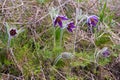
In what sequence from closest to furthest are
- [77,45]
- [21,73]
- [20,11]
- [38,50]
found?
[21,73], [38,50], [77,45], [20,11]

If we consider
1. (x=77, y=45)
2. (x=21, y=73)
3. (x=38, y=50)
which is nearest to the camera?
(x=21, y=73)

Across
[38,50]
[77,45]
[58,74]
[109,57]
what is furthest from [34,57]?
[109,57]

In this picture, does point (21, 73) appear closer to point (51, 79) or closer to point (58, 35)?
point (51, 79)

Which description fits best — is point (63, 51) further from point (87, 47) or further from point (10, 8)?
point (10, 8)

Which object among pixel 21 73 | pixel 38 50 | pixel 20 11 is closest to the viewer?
pixel 21 73

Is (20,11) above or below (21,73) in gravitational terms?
above

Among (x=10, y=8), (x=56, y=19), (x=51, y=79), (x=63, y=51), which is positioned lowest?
(x=51, y=79)

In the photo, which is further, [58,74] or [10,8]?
[10,8]

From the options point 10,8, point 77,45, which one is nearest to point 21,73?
point 77,45

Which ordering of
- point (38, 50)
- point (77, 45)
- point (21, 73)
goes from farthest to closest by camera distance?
point (77, 45) → point (38, 50) → point (21, 73)
